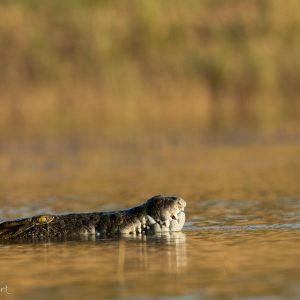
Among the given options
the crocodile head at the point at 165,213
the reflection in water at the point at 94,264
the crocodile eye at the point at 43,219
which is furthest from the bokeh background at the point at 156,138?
the crocodile eye at the point at 43,219

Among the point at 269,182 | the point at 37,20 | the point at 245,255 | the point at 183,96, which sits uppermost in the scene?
the point at 37,20

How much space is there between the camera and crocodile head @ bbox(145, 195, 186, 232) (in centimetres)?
1123

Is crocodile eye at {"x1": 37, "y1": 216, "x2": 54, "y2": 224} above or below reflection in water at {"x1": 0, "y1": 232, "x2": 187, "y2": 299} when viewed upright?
above

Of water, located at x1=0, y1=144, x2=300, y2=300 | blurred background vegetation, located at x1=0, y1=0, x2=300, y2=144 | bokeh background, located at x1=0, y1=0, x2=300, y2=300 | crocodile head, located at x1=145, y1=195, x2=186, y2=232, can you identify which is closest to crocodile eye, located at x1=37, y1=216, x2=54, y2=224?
water, located at x1=0, y1=144, x2=300, y2=300

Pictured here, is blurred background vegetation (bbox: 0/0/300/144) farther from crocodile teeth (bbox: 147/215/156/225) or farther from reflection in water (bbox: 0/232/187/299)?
reflection in water (bbox: 0/232/187/299)

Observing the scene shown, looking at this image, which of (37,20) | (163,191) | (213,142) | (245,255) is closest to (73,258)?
(245,255)

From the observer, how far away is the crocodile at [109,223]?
37.1ft

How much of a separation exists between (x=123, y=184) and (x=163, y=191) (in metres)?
0.99

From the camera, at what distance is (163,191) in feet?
53.2

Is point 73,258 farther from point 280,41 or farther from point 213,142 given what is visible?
point 280,41

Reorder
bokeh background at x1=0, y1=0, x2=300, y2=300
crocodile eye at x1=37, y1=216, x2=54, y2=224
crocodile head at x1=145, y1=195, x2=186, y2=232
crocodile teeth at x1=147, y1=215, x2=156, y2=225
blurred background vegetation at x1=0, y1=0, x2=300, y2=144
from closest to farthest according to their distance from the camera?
bokeh background at x1=0, y1=0, x2=300, y2=300 < crocodile head at x1=145, y1=195, x2=186, y2=232 < crocodile teeth at x1=147, y1=215, x2=156, y2=225 < crocodile eye at x1=37, y1=216, x2=54, y2=224 < blurred background vegetation at x1=0, y1=0, x2=300, y2=144

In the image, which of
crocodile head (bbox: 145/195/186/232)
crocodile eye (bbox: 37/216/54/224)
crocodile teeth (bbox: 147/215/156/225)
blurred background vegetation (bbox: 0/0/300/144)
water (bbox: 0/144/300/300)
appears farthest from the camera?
blurred background vegetation (bbox: 0/0/300/144)

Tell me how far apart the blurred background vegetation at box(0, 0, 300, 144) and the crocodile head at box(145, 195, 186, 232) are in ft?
41.1

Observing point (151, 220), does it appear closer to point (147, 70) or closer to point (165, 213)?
point (165, 213)
